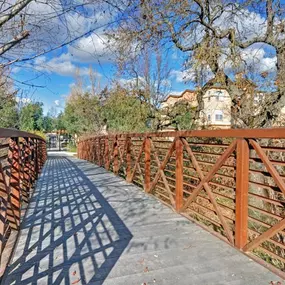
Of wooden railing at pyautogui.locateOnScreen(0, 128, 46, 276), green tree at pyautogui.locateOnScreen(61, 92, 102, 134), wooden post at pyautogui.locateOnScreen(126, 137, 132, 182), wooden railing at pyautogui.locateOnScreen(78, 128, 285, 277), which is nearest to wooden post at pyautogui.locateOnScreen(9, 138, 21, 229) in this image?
wooden railing at pyautogui.locateOnScreen(0, 128, 46, 276)

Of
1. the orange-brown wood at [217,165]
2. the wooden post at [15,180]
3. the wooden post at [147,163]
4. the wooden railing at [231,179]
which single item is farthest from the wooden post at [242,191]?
the wooden post at [147,163]

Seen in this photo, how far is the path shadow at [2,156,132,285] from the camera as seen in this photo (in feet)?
6.95

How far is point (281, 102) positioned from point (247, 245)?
186 inches

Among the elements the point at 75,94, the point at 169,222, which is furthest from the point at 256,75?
the point at 75,94

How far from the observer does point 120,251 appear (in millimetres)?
2527

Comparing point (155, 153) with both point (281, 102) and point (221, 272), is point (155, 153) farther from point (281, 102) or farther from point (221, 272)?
point (281, 102)

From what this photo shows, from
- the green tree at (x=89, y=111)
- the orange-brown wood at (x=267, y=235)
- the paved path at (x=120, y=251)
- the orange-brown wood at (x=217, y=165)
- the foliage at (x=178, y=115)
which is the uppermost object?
the green tree at (x=89, y=111)

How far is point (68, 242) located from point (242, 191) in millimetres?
1708

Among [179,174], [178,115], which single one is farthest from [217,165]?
[178,115]

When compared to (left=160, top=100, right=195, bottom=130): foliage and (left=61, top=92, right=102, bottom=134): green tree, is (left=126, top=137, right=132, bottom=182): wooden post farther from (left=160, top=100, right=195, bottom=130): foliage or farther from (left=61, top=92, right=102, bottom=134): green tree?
(left=61, top=92, right=102, bottom=134): green tree

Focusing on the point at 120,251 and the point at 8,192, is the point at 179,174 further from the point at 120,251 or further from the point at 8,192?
the point at 8,192

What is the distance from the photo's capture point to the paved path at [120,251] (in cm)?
207

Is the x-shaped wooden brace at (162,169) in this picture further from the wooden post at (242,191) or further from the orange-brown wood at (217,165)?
the wooden post at (242,191)

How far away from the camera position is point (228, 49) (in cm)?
645
